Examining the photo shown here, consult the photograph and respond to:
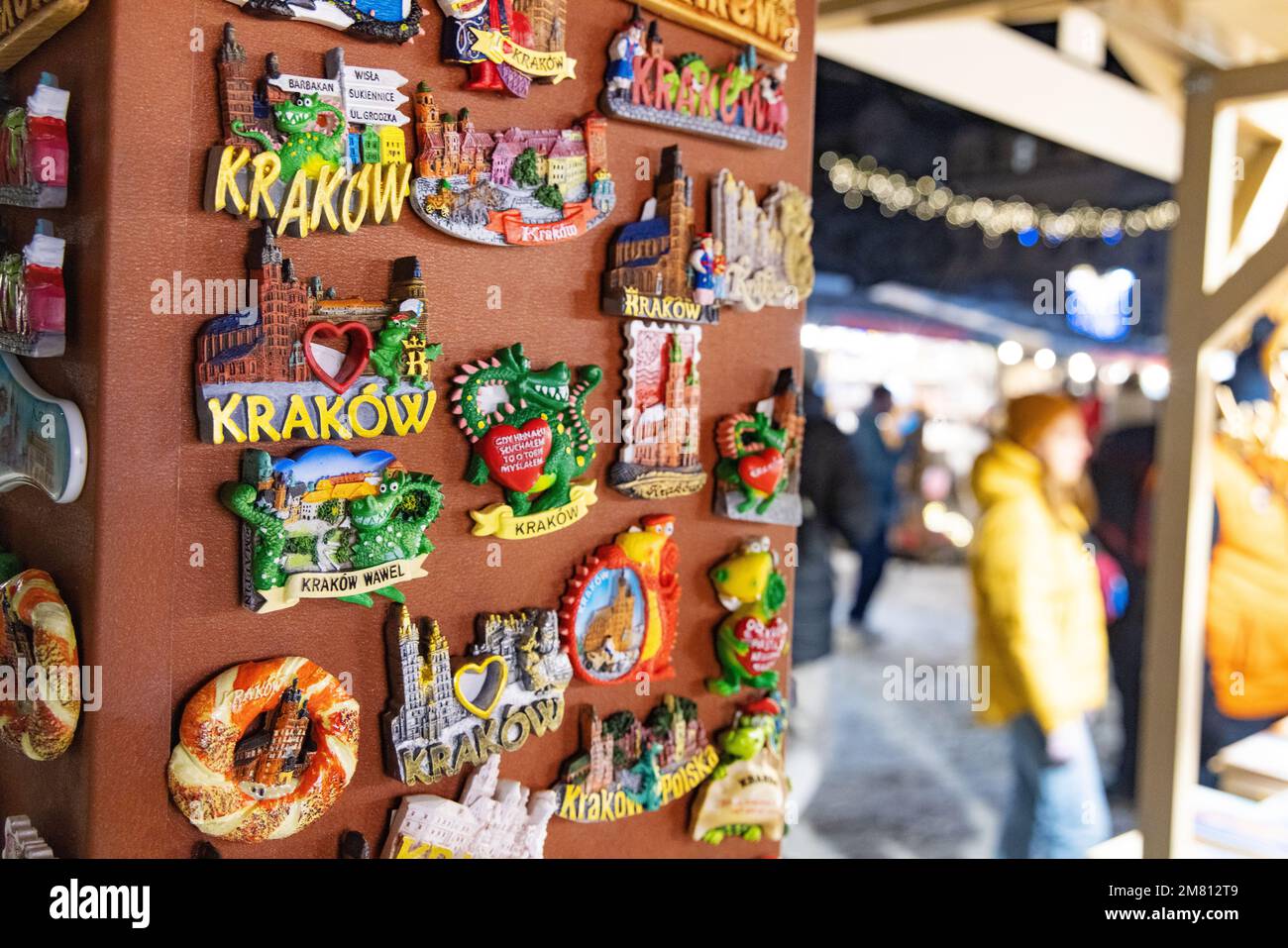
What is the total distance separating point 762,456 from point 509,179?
1.80 ft

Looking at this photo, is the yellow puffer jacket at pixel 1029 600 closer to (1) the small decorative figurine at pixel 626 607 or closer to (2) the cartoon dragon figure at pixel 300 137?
(1) the small decorative figurine at pixel 626 607

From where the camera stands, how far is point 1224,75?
2.94m

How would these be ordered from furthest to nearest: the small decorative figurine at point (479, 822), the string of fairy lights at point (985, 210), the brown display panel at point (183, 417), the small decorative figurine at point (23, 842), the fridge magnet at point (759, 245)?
the string of fairy lights at point (985, 210), the fridge magnet at point (759, 245), the small decorative figurine at point (479, 822), the small decorative figurine at point (23, 842), the brown display panel at point (183, 417)

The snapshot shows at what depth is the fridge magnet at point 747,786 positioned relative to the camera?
1.68 metres

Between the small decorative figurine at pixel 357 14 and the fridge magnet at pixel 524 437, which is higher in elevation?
the small decorative figurine at pixel 357 14

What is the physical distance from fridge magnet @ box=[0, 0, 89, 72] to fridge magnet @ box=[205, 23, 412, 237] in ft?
0.52

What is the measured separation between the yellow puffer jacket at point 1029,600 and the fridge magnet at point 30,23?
2.19 metres

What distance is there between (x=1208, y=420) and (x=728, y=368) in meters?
1.94

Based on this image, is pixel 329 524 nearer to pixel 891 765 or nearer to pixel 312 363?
pixel 312 363

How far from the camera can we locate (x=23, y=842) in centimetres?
125

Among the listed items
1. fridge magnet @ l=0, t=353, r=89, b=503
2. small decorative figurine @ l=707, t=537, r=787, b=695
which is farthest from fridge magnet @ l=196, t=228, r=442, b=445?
small decorative figurine @ l=707, t=537, r=787, b=695

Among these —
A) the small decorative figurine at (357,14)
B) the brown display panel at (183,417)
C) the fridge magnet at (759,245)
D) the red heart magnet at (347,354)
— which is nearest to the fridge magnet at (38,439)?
the brown display panel at (183,417)

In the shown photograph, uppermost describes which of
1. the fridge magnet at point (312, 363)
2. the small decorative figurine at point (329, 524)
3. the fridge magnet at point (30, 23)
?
the fridge magnet at point (30, 23)
